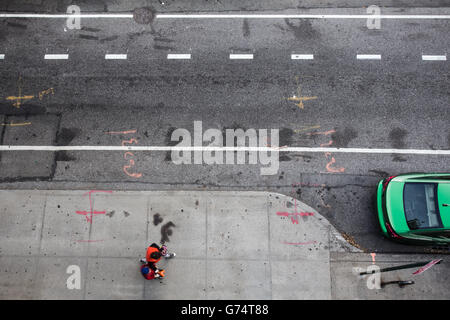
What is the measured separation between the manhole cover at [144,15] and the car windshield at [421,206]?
30.7 feet

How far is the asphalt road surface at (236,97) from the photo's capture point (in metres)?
10.7

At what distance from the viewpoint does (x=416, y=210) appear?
31.6 ft

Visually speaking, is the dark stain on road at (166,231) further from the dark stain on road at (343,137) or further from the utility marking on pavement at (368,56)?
the utility marking on pavement at (368,56)

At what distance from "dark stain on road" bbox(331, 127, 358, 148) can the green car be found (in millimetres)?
1722

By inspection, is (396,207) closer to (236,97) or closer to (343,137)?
(343,137)

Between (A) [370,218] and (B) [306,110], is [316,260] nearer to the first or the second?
(A) [370,218]

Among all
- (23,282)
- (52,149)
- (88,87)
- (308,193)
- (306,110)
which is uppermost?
(88,87)

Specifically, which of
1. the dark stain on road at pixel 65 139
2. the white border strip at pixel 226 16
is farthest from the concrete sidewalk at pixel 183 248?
the white border strip at pixel 226 16

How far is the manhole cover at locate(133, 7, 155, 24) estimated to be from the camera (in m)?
12.0

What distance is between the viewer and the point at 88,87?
37.4ft

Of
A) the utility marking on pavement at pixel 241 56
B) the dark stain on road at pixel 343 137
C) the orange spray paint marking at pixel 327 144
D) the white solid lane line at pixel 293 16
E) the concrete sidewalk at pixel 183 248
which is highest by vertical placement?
the white solid lane line at pixel 293 16

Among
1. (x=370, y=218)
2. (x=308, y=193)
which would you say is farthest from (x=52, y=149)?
(x=370, y=218)

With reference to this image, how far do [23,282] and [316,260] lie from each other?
815cm

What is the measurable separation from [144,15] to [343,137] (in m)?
7.53
